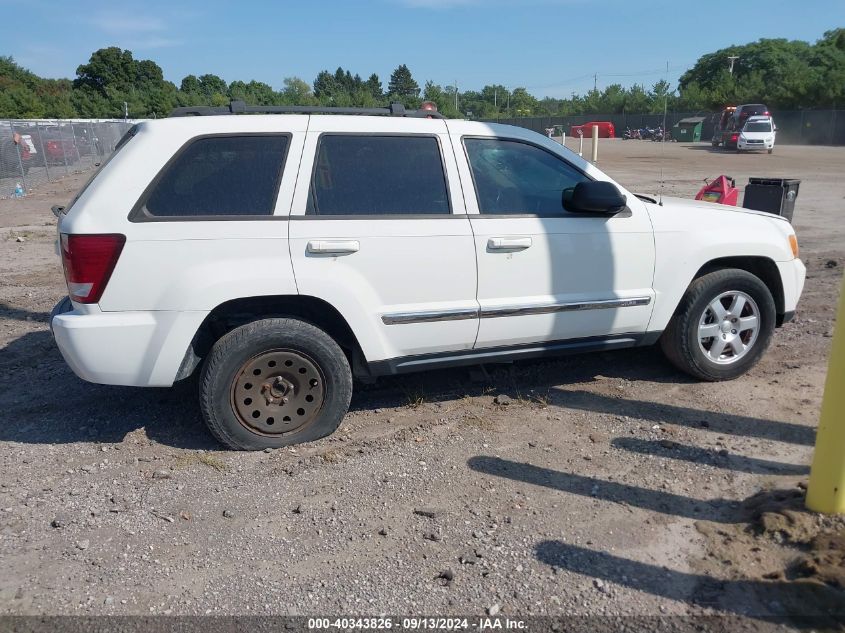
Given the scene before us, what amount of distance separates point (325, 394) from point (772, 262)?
3.33 metres

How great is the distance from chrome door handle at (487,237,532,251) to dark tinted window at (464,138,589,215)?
222 mm

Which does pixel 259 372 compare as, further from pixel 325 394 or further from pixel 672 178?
pixel 672 178

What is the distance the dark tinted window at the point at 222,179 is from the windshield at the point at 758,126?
41325 millimetres

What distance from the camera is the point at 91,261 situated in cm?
371

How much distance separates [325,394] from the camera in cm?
421

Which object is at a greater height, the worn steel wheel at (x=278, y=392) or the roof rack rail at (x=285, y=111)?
the roof rack rail at (x=285, y=111)

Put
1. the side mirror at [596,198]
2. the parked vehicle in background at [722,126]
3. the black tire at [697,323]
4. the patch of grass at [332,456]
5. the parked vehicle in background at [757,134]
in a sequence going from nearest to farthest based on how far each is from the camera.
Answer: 1. the patch of grass at [332,456]
2. the side mirror at [596,198]
3. the black tire at [697,323]
4. the parked vehicle in background at [757,134]
5. the parked vehicle in background at [722,126]

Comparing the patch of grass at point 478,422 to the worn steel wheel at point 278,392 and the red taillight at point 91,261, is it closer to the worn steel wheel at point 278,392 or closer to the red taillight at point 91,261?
the worn steel wheel at point 278,392

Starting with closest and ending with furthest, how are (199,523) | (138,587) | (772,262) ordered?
(138,587), (199,523), (772,262)

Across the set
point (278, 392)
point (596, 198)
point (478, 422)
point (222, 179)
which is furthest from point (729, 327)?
point (222, 179)

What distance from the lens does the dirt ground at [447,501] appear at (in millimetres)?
2910

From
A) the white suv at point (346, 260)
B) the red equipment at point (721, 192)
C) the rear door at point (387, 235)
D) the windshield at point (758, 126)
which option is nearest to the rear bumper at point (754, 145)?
the windshield at point (758, 126)

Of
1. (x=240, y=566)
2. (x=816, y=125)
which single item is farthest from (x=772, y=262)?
(x=816, y=125)

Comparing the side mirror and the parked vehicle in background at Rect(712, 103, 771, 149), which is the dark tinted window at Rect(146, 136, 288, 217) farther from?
the parked vehicle in background at Rect(712, 103, 771, 149)
